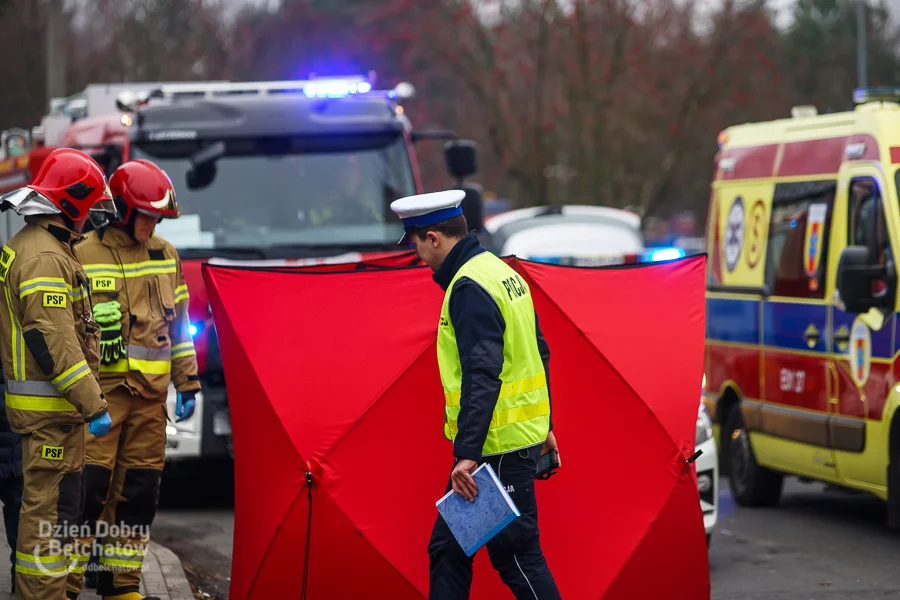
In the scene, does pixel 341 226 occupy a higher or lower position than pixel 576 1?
lower

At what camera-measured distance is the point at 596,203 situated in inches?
1188

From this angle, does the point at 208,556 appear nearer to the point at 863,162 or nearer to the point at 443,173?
the point at 863,162

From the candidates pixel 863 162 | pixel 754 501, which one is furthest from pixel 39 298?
pixel 754 501

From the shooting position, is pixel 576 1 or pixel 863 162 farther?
pixel 576 1

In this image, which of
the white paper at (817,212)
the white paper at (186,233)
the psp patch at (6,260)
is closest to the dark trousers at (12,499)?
the psp patch at (6,260)

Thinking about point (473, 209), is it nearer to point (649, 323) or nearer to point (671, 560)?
point (649, 323)

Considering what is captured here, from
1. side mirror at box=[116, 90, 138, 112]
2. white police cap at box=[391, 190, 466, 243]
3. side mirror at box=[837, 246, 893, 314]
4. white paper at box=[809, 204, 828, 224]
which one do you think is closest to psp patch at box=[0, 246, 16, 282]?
white police cap at box=[391, 190, 466, 243]

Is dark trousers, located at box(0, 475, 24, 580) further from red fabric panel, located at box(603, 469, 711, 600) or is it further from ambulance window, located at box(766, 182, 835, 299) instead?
ambulance window, located at box(766, 182, 835, 299)

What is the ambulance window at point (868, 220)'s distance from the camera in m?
9.10

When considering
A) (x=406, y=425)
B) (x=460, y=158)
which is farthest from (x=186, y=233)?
(x=406, y=425)

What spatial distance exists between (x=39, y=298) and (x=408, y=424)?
1520mm

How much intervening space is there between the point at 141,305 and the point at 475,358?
2201mm

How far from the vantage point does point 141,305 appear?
6.79 metres

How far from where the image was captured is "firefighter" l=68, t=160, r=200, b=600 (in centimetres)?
661
